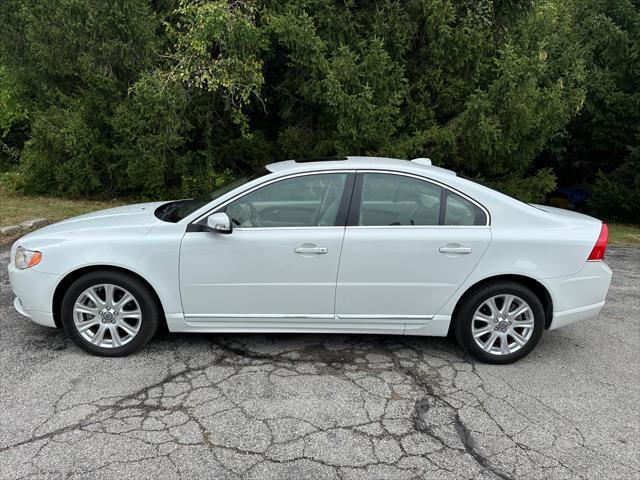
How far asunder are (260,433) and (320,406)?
477 millimetres

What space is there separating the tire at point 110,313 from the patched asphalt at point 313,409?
139mm

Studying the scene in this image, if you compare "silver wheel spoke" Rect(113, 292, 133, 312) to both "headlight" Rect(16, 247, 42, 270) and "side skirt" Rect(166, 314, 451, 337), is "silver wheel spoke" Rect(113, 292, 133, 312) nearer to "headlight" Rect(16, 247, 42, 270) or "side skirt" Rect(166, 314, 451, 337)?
"side skirt" Rect(166, 314, 451, 337)

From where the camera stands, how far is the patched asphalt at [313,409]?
291cm

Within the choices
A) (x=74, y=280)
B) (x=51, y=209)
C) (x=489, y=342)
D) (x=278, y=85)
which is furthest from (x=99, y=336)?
(x=278, y=85)

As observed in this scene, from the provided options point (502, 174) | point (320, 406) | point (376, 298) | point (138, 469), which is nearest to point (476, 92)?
point (502, 174)

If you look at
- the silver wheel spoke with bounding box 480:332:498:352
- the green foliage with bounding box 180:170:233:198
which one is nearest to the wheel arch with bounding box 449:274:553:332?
the silver wheel spoke with bounding box 480:332:498:352

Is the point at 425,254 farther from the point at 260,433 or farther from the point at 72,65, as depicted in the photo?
the point at 72,65

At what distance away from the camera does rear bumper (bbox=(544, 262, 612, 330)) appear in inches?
160

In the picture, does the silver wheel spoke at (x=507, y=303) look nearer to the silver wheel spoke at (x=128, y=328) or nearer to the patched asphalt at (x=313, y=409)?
the patched asphalt at (x=313, y=409)

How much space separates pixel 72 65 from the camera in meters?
9.49

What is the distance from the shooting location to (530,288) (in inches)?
164

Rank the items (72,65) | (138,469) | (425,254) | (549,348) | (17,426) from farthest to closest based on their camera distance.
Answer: (72,65)
(549,348)
(425,254)
(17,426)
(138,469)

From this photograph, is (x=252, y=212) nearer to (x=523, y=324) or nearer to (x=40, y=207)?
(x=523, y=324)

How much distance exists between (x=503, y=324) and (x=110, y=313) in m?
3.05
